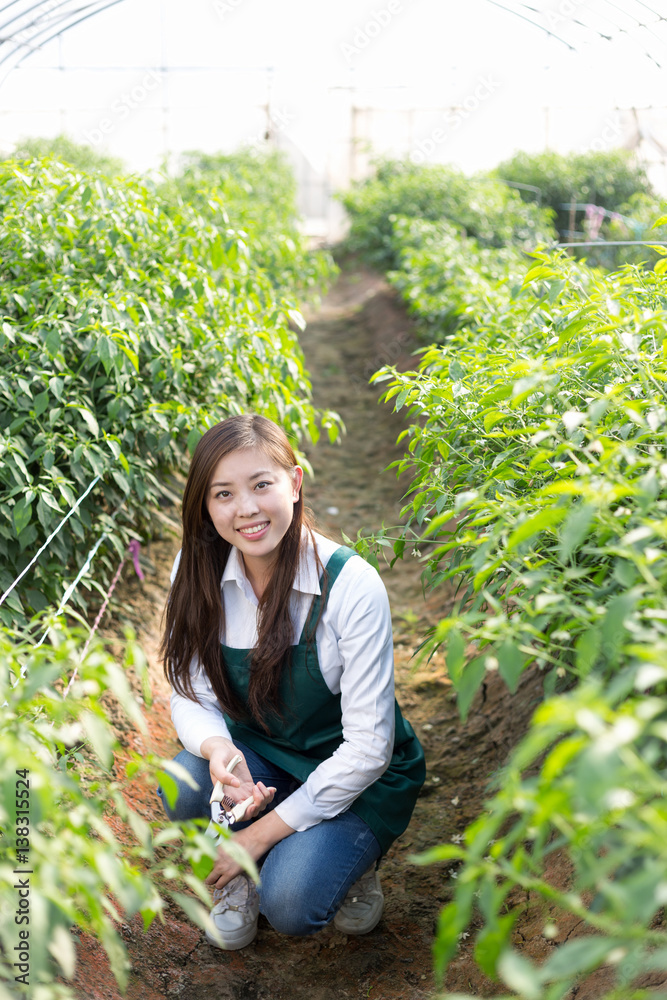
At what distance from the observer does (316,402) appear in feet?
18.3

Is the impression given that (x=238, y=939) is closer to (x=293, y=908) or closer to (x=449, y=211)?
(x=293, y=908)

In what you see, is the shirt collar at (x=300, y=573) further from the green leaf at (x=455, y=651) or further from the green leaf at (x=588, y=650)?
the green leaf at (x=588, y=650)

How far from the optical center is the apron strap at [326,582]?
1693mm

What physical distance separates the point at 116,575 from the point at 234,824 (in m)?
1.03

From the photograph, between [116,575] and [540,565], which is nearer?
[540,565]

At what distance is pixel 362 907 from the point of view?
1803 millimetres

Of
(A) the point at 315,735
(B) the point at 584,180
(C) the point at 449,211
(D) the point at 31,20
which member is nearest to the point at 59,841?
(A) the point at 315,735

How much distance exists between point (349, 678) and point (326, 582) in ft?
0.66

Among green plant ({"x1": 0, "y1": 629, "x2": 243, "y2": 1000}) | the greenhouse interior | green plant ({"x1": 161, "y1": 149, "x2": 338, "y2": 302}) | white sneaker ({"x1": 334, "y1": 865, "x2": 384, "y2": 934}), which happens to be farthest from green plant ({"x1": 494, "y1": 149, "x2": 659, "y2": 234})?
green plant ({"x1": 0, "y1": 629, "x2": 243, "y2": 1000})

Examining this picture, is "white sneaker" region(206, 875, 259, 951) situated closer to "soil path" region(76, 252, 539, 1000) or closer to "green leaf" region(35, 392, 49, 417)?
"soil path" region(76, 252, 539, 1000)

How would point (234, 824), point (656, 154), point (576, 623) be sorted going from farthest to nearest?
1. point (656, 154)
2. point (234, 824)
3. point (576, 623)

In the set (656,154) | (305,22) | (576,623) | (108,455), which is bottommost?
(576,623)

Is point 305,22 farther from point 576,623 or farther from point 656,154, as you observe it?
point 576,623

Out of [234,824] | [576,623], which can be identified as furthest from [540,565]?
[234,824]
